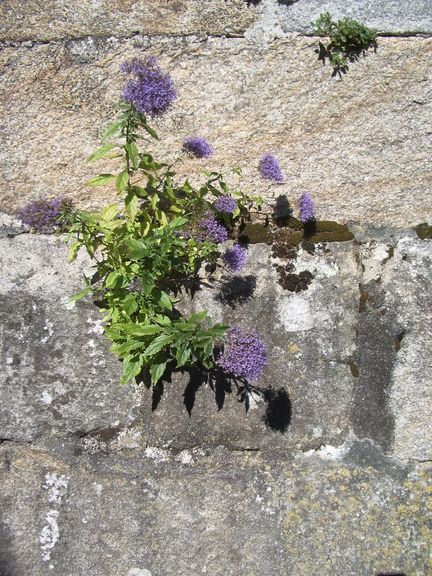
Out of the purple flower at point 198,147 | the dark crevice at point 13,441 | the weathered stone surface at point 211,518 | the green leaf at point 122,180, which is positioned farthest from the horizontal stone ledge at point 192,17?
the weathered stone surface at point 211,518

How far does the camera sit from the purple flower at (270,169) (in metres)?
2.95

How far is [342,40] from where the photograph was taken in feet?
9.37

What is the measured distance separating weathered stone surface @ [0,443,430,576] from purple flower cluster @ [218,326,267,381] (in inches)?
20.1

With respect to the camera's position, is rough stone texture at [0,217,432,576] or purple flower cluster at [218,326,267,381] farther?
rough stone texture at [0,217,432,576]

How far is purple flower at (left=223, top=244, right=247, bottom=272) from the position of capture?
3.06 meters

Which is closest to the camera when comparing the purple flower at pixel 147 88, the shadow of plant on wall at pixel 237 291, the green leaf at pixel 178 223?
the purple flower at pixel 147 88

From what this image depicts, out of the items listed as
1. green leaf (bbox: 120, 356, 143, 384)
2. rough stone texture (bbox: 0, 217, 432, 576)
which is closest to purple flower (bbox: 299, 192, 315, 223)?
rough stone texture (bbox: 0, 217, 432, 576)

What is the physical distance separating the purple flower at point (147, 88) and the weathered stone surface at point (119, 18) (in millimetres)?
378

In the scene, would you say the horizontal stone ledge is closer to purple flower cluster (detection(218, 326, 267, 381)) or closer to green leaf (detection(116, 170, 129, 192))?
green leaf (detection(116, 170, 129, 192))

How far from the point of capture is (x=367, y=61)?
9.64 feet

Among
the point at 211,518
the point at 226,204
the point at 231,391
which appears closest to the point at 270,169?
the point at 226,204

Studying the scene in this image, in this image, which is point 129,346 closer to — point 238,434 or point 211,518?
point 238,434

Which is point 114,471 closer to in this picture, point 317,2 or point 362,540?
point 362,540

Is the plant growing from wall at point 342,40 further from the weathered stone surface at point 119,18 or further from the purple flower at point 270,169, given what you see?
the purple flower at point 270,169
